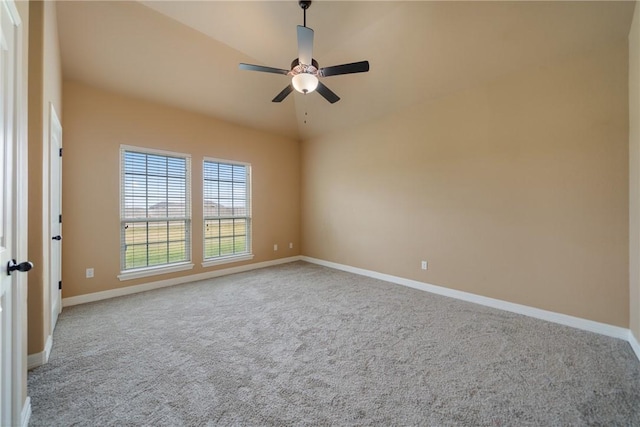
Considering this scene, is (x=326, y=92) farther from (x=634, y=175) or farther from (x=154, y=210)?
(x=154, y=210)

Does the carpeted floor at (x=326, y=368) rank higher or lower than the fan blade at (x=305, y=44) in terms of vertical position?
lower

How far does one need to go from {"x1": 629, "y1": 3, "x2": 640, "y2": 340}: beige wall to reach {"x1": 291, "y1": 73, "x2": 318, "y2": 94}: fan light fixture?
2.80 meters

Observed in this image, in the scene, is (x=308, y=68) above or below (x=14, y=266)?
above

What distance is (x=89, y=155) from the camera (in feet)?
11.3

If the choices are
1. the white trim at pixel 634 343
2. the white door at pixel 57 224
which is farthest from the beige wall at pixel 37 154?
the white trim at pixel 634 343

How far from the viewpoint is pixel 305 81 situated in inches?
104

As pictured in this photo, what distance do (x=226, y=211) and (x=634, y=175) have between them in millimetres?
5326

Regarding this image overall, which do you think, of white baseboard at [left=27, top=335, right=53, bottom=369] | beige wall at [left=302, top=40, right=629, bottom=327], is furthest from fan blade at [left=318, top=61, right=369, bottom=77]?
white baseboard at [left=27, top=335, right=53, bottom=369]

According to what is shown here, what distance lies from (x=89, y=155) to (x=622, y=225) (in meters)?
6.12

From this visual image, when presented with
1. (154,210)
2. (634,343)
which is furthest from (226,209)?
(634,343)

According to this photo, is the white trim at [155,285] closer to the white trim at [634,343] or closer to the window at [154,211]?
the window at [154,211]

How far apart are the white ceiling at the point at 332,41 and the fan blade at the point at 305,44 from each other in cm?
81

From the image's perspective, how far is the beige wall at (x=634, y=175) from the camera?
2268 millimetres

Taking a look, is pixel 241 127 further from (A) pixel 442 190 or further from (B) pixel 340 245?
(A) pixel 442 190
